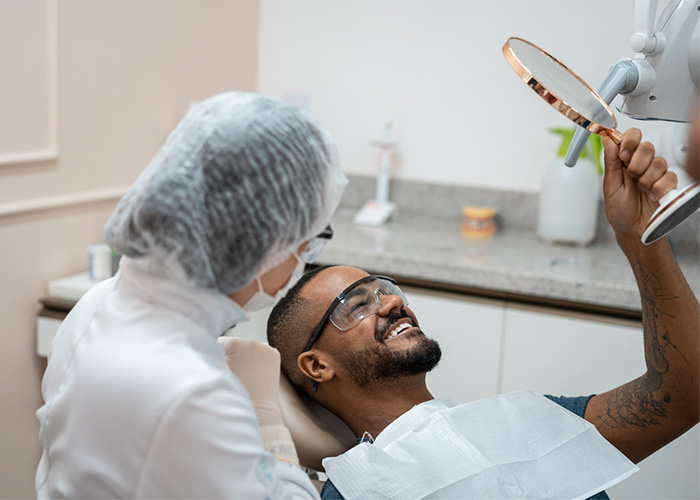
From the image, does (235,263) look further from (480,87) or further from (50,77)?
(480,87)

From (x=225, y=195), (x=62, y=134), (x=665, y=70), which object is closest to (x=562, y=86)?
(x=665, y=70)

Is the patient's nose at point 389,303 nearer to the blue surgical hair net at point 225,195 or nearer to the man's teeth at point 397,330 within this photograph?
the man's teeth at point 397,330

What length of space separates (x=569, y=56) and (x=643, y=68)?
56.0 inches

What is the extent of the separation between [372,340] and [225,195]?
2.60ft

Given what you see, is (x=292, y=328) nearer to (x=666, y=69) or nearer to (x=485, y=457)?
(x=485, y=457)

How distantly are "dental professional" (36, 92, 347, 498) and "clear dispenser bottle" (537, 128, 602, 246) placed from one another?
5.32 feet

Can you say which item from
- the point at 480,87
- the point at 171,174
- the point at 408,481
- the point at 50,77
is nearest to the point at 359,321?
the point at 408,481

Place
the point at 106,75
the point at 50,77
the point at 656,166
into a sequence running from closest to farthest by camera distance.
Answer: the point at 656,166 → the point at 50,77 → the point at 106,75

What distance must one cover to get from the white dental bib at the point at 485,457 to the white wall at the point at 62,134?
1.16 metres

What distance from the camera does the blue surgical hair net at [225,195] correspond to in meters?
0.87

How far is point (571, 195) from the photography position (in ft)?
8.00

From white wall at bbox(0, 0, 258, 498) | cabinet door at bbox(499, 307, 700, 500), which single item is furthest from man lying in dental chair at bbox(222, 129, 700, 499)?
white wall at bbox(0, 0, 258, 498)

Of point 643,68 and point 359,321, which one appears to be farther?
point 359,321

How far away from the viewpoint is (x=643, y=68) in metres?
1.21
